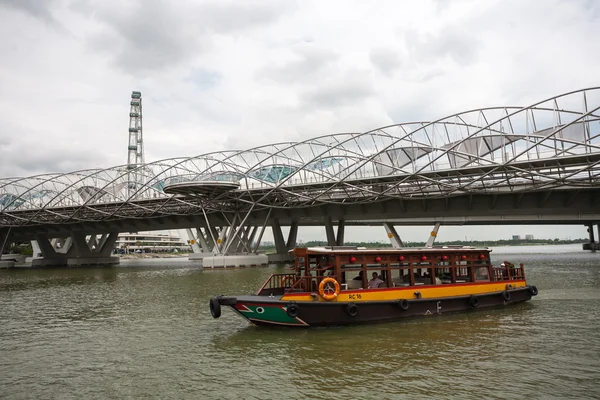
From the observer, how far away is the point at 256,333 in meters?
15.3

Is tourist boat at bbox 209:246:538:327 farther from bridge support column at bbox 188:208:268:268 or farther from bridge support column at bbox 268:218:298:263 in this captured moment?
bridge support column at bbox 268:218:298:263

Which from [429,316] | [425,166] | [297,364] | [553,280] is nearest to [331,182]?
[425,166]

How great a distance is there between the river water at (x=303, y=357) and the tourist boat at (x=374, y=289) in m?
0.60

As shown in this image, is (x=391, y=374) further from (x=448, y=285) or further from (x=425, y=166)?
(x=425, y=166)

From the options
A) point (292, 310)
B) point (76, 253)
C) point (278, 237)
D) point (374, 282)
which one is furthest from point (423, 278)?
point (76, 253)

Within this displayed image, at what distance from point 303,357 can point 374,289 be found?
5.31m

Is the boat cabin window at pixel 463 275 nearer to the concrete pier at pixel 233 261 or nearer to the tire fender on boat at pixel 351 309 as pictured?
the tire fender on boat at pixel 351 309

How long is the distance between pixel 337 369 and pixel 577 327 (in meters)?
9.91

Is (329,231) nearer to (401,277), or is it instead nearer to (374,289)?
(401,277)

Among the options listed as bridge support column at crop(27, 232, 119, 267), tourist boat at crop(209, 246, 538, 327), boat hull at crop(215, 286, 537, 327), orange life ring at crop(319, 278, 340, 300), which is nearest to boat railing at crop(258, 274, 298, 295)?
tourist boat at crop(209, 246, 538, 327)


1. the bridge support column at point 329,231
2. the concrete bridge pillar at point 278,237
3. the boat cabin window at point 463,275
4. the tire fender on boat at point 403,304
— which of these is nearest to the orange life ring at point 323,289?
the tire fender on boat at point 403,304

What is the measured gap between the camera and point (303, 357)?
1221cm

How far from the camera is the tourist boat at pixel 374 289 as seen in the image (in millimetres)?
15555

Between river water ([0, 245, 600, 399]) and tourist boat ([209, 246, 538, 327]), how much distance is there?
600 millimetres
